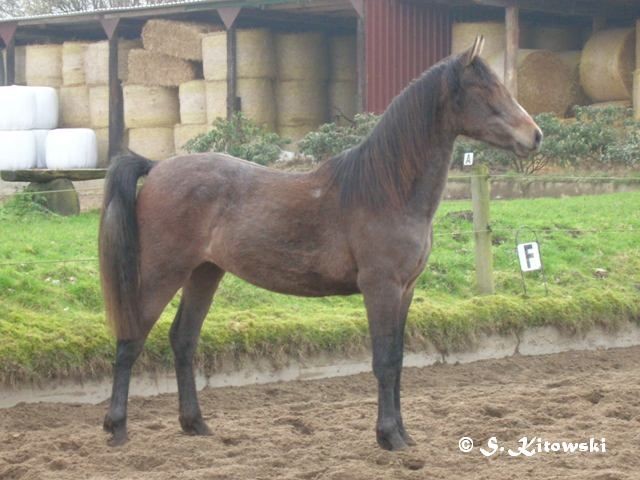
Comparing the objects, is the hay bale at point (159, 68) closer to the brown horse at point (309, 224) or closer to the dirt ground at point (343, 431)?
the dirt ground at point (343, 431)

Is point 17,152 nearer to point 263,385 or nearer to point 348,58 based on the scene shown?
point 348,58

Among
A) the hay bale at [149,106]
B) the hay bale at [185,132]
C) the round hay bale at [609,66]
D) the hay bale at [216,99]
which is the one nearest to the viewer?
the round hay bale at [609,66]

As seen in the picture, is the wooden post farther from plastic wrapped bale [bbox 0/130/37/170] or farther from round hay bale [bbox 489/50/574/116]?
plastic wrapped bale [bbox 0/130/37/170]

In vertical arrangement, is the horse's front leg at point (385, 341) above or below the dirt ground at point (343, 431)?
above

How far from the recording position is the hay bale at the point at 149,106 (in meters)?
20.0

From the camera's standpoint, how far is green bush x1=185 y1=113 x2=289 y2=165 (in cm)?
1602

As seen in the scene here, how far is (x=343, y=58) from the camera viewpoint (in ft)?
67.9

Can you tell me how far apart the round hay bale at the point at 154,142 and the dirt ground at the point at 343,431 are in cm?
1280

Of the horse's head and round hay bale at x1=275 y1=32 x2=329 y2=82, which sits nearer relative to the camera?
the horse's head

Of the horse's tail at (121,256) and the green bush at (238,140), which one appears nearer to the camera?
the horse's tail at (121,256)

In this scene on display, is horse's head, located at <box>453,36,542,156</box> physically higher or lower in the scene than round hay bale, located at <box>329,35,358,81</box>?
lower

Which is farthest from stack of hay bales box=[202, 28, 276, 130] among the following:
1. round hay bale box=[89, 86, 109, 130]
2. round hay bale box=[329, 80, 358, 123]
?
round hay bale box=[89, 86, 109, 130]

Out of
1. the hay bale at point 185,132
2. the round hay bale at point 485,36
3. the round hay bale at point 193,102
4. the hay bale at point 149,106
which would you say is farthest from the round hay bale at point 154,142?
the round hay bale at point 485,36

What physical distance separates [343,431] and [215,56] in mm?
13731
